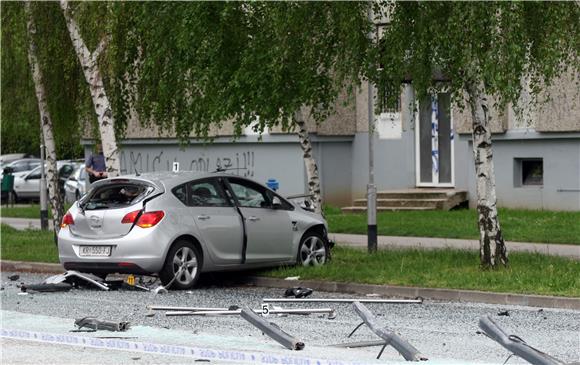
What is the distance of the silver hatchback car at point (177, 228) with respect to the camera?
16109mm

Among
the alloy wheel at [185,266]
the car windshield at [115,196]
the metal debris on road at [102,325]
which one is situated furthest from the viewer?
the car windshield at [115,196]

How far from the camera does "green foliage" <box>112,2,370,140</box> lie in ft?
55.1

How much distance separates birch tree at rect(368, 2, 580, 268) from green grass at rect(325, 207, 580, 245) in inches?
207

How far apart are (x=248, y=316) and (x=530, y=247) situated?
11297 mm

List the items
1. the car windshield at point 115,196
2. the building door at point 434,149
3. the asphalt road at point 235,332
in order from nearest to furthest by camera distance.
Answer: the asphalt road at point 235,332 < the car windshield at point 115,196 < the building door at point 434,149

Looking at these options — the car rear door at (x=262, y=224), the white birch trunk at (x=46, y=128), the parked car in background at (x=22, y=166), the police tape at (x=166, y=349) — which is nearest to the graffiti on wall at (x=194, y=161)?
the white birch trunk at (x=46, y=128)

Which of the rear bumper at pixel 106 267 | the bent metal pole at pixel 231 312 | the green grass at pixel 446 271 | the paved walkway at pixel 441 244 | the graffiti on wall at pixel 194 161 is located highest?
the graffiti on wall at pixel 194 161

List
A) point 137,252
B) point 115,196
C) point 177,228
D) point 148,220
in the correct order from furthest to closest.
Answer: point 115,196 < point 177,228 < point 148,220 < point 137,252

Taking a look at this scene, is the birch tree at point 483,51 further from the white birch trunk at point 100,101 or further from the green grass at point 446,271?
the white birch trunk at point 100,101

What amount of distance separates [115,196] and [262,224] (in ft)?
6.83

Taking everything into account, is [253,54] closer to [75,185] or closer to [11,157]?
[75,185]

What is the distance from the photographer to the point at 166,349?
33.1 feet

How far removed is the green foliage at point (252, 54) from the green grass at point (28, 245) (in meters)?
3.63

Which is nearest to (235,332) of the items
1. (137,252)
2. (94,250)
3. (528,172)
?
(137,252)
